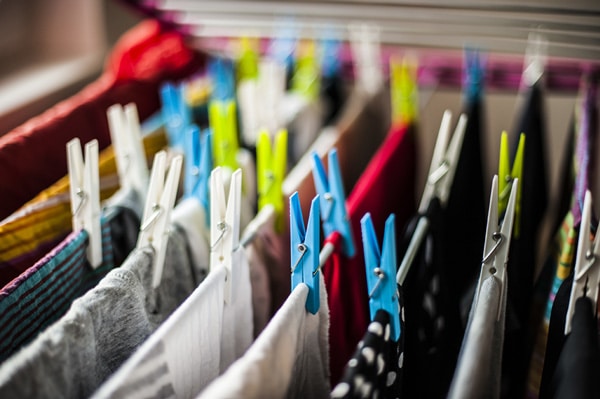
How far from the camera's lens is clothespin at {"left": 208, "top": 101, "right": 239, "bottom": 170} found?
85cm

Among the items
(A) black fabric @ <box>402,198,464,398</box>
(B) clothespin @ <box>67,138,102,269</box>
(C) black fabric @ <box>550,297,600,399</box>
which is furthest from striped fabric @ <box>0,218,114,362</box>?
(C) black fabric @ <box>550,297,600,399</box>

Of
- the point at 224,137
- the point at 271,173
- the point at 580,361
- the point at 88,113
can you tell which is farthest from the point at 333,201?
the point at 88,113

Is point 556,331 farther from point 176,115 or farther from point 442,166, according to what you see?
point 176,115

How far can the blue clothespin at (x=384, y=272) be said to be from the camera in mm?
602

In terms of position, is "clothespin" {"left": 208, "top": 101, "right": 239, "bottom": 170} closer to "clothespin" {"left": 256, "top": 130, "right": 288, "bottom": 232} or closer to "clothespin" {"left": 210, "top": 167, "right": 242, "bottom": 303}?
"clothespin" {"left": 256, "top": 130, "right": 288, "bottom": 232}

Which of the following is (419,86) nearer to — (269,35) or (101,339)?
(269,35)

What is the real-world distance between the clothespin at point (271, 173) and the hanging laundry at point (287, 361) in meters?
0.20

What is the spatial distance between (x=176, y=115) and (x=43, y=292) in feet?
1.31

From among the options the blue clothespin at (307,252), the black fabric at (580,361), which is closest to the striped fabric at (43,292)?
the blue clothespin at (307,252)

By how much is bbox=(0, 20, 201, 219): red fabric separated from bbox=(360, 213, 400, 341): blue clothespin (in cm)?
46

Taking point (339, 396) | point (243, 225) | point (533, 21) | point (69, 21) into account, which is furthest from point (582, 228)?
point (69, 21)

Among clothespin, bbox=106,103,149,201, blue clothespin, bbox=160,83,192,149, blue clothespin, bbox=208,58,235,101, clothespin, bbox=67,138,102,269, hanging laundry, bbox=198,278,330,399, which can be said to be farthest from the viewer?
blue clothespin, bbox=208,58,235,101

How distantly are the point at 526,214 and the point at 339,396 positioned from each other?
555mm

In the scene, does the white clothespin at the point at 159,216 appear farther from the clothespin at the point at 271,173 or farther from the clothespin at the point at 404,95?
the clothespin at the point at 404,95
